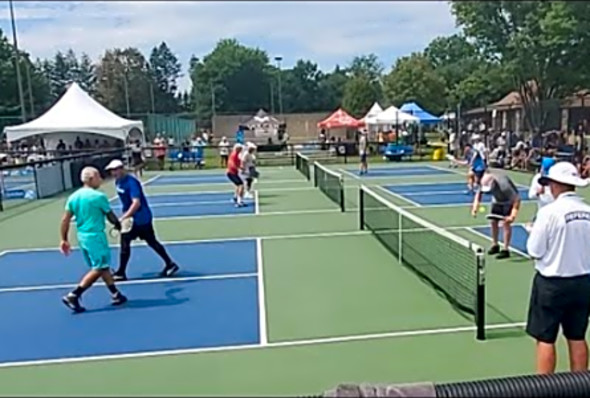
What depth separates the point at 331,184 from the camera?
57.4 ft

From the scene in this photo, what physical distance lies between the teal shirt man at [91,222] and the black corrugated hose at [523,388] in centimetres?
510

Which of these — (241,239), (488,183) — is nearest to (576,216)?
(488,183)

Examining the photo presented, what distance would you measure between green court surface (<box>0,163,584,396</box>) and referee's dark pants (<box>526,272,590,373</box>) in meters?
0.71

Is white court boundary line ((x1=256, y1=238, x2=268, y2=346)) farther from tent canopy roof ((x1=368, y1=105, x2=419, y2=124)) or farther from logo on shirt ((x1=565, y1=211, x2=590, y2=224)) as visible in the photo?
tent canopy roof ((x1=368, y1=105, x2=419, y2=124))

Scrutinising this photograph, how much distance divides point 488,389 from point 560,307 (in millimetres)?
2178

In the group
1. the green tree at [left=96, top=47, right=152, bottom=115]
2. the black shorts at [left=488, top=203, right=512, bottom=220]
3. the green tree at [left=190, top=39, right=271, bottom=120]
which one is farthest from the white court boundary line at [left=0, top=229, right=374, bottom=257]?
the green tree at [left=190, top=39, right=271, bottom=120]

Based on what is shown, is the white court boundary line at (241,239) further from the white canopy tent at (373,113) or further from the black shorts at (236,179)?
the white canopy tent at (373,113)

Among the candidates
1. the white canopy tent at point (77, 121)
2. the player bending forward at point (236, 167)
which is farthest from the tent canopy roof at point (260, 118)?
the white canopy tent at point (77, 121)

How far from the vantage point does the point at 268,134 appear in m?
36.4

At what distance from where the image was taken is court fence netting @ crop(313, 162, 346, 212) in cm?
1491

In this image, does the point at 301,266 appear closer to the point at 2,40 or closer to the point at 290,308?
the point at 290,308

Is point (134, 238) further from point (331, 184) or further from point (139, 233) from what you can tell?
point (331, 184)

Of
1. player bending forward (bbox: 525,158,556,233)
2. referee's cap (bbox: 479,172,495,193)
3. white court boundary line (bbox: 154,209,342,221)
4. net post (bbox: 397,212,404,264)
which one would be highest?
player bending forward (bbox: 525,158,556,233)

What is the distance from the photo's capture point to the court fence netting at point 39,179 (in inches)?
736
